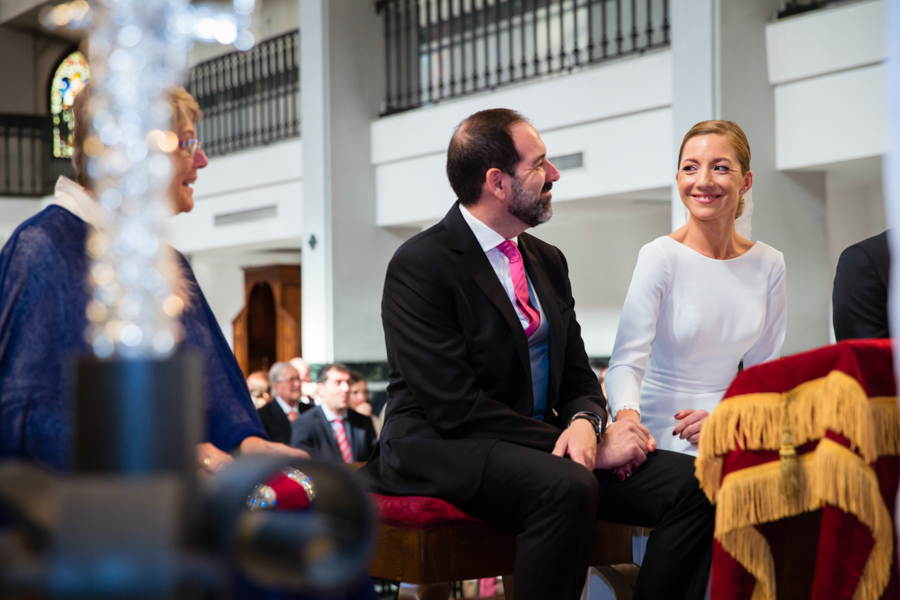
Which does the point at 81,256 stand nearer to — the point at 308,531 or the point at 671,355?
the point at 308,531

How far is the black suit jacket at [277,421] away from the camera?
714 cm

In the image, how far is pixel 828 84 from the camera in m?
6.87

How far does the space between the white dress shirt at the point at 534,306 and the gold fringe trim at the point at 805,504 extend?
2.79ft

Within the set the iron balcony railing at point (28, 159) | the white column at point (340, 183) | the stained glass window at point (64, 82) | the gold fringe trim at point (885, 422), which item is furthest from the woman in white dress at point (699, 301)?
the stained glass window at point (64, 82)

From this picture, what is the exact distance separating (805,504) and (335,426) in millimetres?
4953

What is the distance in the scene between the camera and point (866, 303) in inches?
106

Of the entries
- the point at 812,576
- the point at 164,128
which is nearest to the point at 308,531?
the point at 164,128

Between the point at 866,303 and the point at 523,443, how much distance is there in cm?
110

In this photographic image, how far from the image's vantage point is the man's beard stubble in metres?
2.90

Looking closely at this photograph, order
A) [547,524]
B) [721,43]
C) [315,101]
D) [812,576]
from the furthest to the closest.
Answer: [315,101] < [721,43] < [547,524] < [812,576]

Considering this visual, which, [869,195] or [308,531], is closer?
[308,531]

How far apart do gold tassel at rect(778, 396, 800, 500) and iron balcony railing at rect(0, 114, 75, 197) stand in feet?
51.2

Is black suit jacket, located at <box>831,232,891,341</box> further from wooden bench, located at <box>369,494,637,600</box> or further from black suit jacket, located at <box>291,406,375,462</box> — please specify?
black suit jacket, located at <box>291,406,375,462</box>

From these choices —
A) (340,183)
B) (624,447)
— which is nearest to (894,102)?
(624,447)
